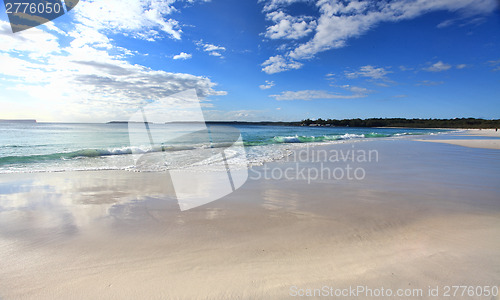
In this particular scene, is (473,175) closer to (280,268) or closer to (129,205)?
(280,268)

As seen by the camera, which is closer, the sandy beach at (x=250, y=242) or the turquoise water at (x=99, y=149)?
the sandy beach at (x=250, y=242)

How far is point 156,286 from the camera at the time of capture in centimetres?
225

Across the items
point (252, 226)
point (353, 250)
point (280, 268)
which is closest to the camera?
point (280, 268)

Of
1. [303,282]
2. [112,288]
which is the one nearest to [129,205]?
[112,288]

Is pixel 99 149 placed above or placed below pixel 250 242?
above

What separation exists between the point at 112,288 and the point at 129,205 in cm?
284

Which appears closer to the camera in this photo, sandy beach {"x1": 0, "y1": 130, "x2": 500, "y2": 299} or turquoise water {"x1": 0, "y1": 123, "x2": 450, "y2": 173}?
sandy beach {"x1": 0, "y1": 130, "x2": 500, "y2": 299}

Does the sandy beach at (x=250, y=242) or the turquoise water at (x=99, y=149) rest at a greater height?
the turquoise water at (x=99, y=149)

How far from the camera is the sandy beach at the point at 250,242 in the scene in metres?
2.26

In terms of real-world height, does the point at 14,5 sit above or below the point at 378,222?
above

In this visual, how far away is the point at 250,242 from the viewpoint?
3131 millimetres

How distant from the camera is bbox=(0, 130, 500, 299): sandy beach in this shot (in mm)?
2258

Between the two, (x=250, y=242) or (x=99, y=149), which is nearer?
(x=250, y=242)

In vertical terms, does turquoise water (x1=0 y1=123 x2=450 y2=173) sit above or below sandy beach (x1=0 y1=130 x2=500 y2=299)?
above
